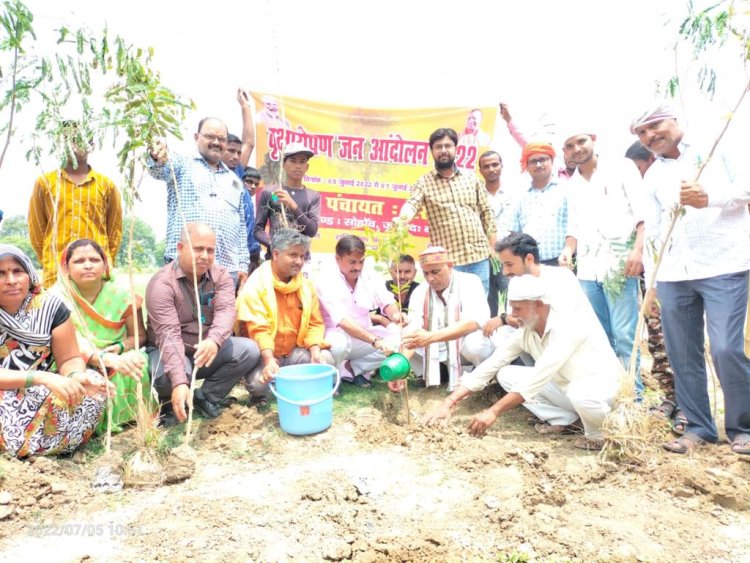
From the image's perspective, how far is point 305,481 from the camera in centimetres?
266

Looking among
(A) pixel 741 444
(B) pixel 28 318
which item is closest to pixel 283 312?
(B) pixel 28 318

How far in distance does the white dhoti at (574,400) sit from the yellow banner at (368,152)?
3878mm

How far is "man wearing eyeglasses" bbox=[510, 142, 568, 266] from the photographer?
4.32 meters

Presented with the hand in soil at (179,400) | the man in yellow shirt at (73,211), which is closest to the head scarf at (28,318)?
the hand in soil at (179,400)

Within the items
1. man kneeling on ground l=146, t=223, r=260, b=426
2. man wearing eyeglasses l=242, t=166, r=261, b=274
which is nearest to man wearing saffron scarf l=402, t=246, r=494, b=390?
man kneeling on ground l=146, t=223, r=260, b=426

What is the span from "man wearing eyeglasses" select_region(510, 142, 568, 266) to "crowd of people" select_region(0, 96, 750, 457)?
2cm

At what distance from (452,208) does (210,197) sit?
2.08 meters

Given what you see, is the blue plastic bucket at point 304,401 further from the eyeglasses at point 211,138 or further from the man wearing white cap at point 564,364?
the eyeglasses at point 211,138

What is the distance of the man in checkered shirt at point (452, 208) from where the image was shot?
14.7 ft

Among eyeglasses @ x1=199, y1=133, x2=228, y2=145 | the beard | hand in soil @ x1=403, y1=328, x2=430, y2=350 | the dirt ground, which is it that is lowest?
the dirt ground

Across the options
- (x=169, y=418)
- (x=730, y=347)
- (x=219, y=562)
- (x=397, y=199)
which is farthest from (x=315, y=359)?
(x=397, y=199)

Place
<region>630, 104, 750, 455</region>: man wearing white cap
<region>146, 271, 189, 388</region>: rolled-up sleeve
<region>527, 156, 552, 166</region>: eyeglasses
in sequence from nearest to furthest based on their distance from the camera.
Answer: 1. <region>630, 104, 750, 455</region>: man wearing white cap
2. <region>146, 271, 189, 388</region>: rolled-up sleeve
3. <region>527, 156, 552, 166</region>: eyeglasses

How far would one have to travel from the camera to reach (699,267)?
9.33 feet

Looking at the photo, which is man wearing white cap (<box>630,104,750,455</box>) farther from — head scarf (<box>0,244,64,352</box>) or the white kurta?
head scarf (<box>0,244,64,352</box>)
